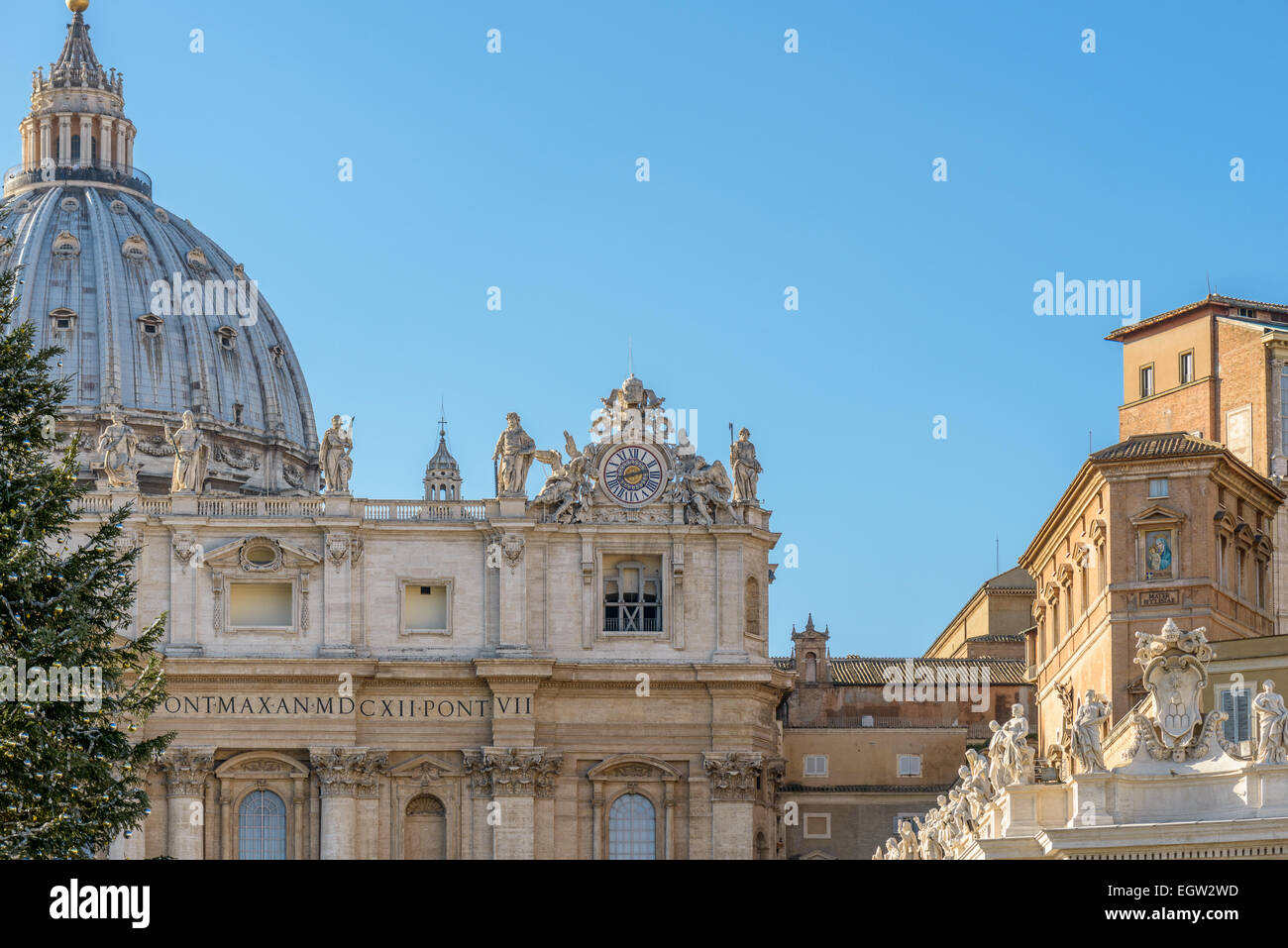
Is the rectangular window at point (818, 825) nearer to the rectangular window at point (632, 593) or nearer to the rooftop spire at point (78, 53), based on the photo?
the rectangular window at point (632, 593)

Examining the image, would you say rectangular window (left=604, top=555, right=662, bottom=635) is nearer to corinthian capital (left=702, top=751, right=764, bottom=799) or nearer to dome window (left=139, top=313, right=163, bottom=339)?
corinthian capital (left=702, top=751, right=764, bottom=799)

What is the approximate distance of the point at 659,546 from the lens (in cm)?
8488

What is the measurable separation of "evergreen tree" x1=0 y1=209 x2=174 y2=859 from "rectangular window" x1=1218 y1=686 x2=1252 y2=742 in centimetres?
1656

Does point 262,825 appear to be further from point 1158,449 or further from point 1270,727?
point 1270,727

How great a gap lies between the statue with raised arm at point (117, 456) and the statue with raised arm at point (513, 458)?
11.3 m

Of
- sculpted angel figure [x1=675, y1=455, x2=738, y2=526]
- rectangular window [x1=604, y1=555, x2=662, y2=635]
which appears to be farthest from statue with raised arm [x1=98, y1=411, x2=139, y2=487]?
sculpted angel figure [x1=675, y1=455, x2=738, y2=526]

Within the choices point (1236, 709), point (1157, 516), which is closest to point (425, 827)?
point (1157, 516)

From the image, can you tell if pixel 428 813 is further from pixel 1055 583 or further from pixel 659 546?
pixel 1055 583

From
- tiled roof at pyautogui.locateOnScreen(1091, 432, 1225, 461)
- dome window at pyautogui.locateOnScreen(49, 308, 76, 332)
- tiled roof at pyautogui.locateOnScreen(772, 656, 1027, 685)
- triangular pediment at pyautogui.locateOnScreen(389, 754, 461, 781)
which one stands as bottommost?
triangular pediment at pyautogui.locateOnScreen(389, 754, 461, 781)

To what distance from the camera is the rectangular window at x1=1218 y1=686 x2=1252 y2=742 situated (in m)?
43.6

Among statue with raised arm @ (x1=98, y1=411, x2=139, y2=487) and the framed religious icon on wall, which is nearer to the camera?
the framed religious icon on wall

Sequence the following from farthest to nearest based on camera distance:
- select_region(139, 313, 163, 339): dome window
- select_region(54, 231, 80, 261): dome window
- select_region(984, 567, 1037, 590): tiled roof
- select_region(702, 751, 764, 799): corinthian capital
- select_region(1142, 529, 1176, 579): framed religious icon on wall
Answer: select_region(54, 231, 80, 261): dome window
select_region(139, 313, 163, 339): dome window
select_region(984, 567, 1037, 590): tiled roof
select_region(702, 751, 764, 799): corinthian capital
select_region(1142, 529, 1176, 579): framed religious icon on wall

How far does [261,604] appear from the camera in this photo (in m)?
84.0
